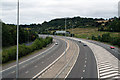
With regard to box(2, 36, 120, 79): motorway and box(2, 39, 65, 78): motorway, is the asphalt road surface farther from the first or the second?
box(2, 39, 65, 78): motorway

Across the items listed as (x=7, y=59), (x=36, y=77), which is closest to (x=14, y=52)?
(x=7, y=59)

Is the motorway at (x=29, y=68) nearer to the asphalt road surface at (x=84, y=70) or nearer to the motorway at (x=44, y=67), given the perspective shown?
the motorway at (x=44, y=67)

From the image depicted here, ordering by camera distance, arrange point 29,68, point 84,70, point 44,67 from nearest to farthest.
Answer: point 84,70
point 29,68
point 44,67

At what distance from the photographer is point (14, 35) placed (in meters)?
68.8

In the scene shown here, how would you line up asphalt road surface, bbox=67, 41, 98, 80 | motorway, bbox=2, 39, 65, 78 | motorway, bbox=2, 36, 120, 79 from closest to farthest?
asphalt road surface, bbox=67, 41, 98, 80 → motorway, bbox=2, 36, 120, 79 → motorway, bbox=2, 39, 65, 78

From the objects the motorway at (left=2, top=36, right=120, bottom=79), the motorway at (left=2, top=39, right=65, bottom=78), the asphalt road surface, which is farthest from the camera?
the motorway at (left=2, top=39, right=65, bottom=78)

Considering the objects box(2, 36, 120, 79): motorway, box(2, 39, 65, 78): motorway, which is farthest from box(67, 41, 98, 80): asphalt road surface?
box(2, 39, 65, 78): motorway

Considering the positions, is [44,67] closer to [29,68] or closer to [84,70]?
[29,68]

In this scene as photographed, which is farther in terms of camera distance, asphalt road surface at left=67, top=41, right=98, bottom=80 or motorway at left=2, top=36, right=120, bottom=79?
motorway at left=2, top=36, right=120, bottom=79

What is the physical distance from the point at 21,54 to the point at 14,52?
227 inches

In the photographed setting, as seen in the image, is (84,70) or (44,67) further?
(44,67)

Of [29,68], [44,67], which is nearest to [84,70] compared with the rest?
[44,67]

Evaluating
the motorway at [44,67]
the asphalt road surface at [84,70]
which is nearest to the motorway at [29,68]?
the motorway at [44,67]

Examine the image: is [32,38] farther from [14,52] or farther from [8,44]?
[14,52]
